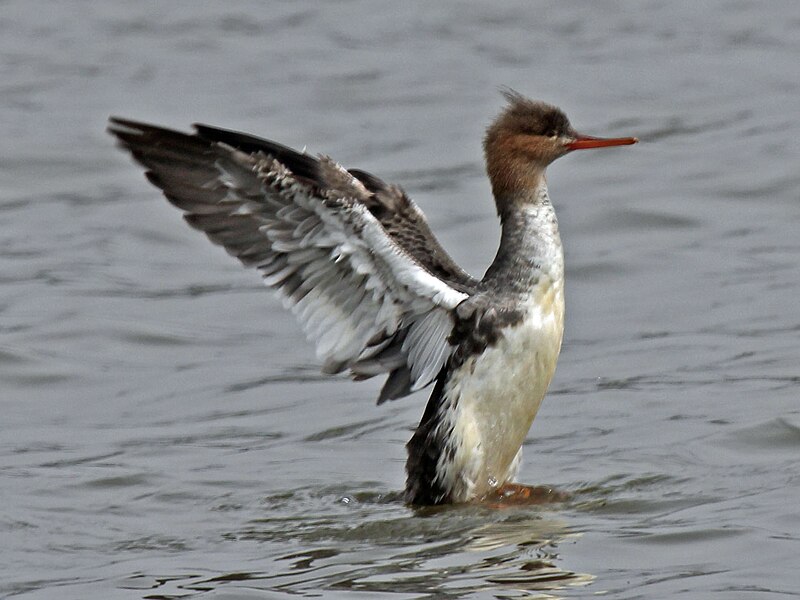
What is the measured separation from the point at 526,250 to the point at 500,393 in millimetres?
732

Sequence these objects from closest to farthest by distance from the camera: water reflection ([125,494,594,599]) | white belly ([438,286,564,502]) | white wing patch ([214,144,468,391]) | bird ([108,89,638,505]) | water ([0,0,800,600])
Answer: water reflection ([125,494,594,599]), water ([0,0,800,600]), white wing patch ([214,144,468,391]), bird ([108,89,638,505]), white belly ([438,286,564,502])

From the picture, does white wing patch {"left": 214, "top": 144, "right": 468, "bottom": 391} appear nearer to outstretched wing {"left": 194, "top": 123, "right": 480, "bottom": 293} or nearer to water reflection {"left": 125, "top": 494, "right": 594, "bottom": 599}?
outstretched wing {"left": 194, "top": 123, "right": 480, "bottom": 293}

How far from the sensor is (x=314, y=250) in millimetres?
7938

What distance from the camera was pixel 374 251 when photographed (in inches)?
303

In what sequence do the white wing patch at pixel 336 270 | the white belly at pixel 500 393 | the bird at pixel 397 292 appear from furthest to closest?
the white belly at pixel 500 393 < the bird at pixel 397 292 < the white wing patch at pixel 336 270

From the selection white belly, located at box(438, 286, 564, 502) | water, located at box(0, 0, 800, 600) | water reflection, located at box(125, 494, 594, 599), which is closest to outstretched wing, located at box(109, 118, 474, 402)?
white belly, located at box(438, 286, 564, 502)

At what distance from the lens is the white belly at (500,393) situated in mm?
8070

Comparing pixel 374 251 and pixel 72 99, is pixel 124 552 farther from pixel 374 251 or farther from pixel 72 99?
pixel 72 99

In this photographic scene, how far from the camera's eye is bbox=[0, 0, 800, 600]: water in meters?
7.60

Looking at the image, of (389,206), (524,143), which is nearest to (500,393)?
(389,206)

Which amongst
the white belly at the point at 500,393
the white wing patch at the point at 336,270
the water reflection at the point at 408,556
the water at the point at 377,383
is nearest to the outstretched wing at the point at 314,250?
the white wing patch at the point at 336,270

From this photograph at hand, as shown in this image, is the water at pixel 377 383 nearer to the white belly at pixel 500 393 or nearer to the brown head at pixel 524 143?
the white belly at pixel 500 393

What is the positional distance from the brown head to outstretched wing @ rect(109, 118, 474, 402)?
72 centimetres

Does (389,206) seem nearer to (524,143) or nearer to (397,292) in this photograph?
(524,143)
